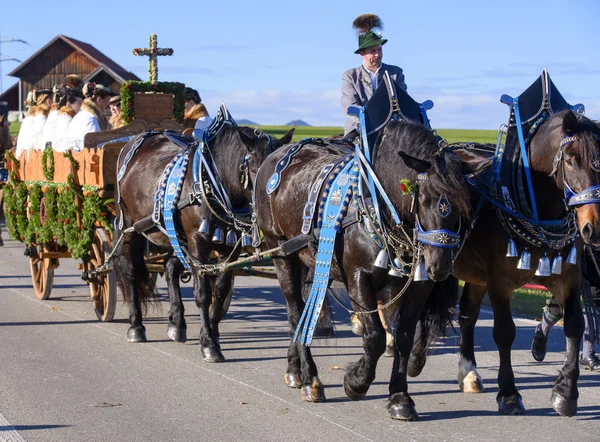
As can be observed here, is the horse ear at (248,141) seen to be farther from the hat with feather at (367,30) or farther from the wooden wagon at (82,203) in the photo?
the wooden wagon at (82,203)

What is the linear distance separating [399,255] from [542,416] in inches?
58.3

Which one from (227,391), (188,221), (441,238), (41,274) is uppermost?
(441,238)

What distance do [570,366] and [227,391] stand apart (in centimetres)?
247

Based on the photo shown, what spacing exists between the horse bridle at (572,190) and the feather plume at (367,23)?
2945 mm

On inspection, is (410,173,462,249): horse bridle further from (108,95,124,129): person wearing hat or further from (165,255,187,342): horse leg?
(108,95,124,129): person wearing hat

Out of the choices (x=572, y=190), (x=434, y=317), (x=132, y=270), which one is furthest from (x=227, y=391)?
(x=572, y=190)

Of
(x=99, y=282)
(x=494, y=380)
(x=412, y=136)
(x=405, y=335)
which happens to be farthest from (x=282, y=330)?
(x=412, y=136)

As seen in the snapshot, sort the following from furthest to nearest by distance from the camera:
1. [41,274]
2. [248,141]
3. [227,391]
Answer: [41,274] < [248,141] < [227,391]

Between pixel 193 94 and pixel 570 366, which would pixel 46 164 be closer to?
pixel 193 94

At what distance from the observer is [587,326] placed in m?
7.42

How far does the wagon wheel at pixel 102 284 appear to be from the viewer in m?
9.68

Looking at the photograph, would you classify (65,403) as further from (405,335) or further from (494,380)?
(494,380)

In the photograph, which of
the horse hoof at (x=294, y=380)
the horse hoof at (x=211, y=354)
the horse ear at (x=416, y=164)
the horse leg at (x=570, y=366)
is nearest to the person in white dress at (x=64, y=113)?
the horse hoof at (x=211, y=354)

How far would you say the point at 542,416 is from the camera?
20.0 feet
